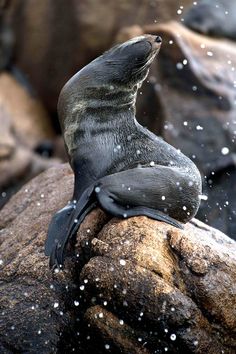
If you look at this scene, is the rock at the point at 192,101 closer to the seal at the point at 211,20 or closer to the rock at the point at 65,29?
the seal at the point at 211,20

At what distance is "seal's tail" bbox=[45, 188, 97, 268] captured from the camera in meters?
6.09

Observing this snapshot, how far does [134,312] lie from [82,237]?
0.72m

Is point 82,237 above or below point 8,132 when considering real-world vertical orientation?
above

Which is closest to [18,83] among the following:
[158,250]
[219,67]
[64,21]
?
[64,21]

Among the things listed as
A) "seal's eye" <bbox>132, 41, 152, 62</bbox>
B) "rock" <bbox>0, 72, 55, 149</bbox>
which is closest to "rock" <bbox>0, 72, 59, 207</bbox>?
"rock" <bbox>0, 72, 55, 149</bbox>

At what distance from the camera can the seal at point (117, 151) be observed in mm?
6188

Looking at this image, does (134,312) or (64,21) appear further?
(64,21)

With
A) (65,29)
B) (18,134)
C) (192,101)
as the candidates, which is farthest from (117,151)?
(65,29)

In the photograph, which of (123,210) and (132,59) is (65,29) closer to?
(132,59)

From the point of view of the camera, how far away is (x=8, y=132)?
12.9 m

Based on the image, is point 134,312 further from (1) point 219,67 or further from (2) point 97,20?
(2) point 97,20

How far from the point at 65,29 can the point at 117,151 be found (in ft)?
27.8

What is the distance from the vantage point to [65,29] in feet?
48.1

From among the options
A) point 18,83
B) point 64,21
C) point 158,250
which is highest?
point 158,250
